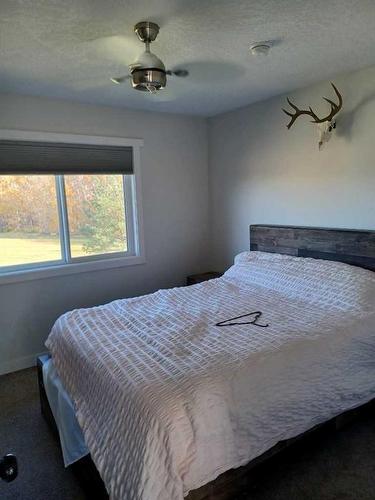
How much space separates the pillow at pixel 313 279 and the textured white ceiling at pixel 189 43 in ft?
4.68

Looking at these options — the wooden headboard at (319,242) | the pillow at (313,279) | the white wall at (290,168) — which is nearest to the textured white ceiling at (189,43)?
the white wall at (290,168)

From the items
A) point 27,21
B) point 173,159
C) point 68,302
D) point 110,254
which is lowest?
point 68,302

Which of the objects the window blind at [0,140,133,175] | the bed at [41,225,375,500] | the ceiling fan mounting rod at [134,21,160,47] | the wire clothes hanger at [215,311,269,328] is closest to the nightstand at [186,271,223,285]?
the bed at [41,225,375,500]

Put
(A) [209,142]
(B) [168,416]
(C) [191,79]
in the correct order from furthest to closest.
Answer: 1. (A) [209,142]
2. (C) [191,79]
3. (B) [168,416]

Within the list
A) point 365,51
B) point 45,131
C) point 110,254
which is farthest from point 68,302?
point 365,51

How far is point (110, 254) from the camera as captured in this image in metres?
3.63

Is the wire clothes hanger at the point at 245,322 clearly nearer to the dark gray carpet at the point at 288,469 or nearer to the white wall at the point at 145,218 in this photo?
the dark gray carpet at the point at 288,469

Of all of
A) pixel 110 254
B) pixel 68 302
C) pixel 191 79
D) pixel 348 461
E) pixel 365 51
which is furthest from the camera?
pixel 110 254

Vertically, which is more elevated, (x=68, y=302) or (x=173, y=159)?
(x=173, y=159)

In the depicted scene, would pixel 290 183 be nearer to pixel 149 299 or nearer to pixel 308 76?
pixel 308 76

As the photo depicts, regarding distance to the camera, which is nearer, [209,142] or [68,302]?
[68,302]

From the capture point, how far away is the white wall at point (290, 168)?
2.65 metres

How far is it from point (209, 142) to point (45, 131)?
1808mm

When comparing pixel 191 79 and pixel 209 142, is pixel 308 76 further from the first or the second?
pixel 209 142
